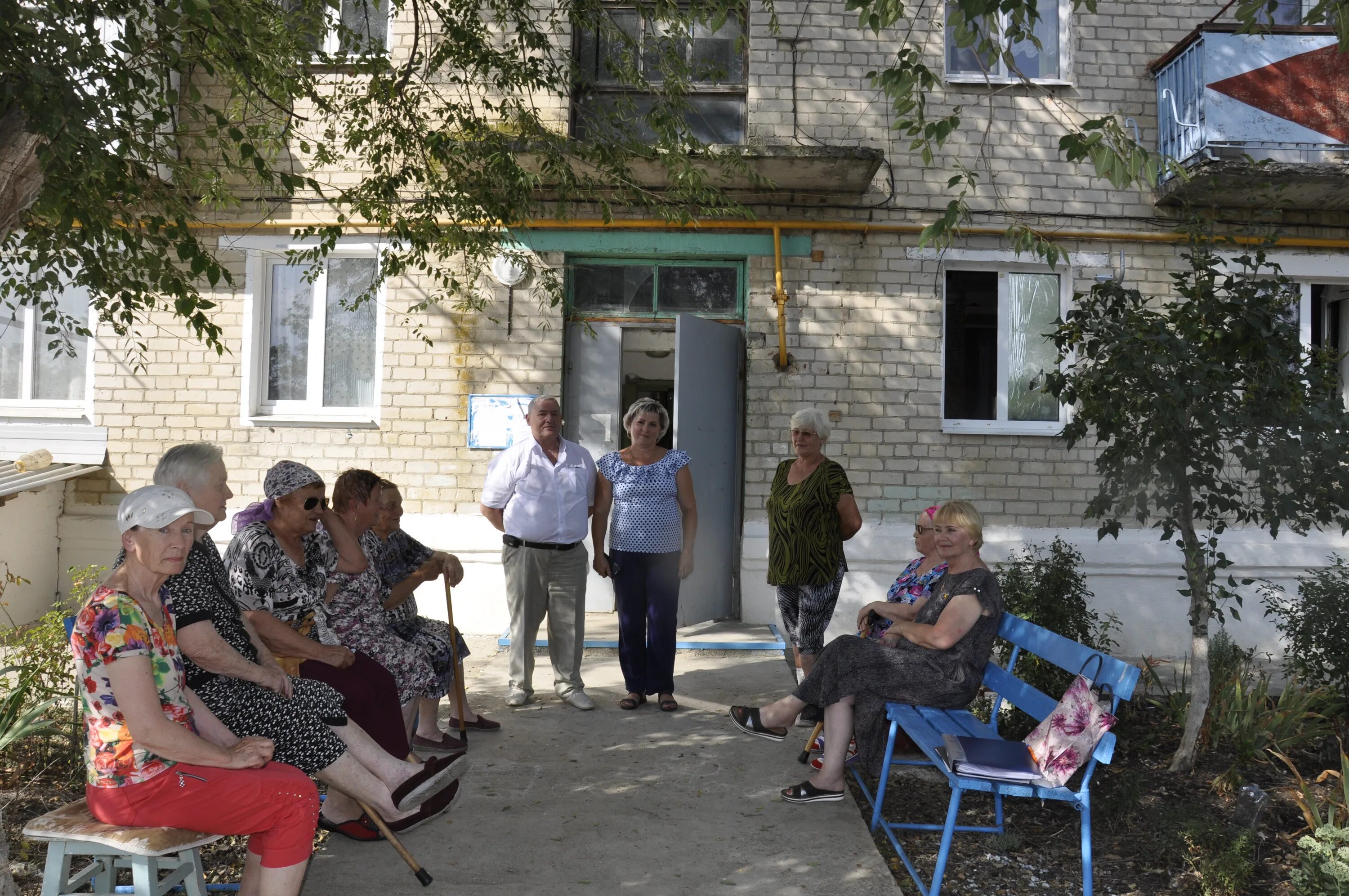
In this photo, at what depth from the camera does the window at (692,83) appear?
8.16 meters

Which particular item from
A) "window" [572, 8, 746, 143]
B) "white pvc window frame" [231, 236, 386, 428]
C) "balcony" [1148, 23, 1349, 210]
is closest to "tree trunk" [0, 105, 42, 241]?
"white pvc window frame" [231, 236, 386, 428]

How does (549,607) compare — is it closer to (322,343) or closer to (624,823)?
(624,823)

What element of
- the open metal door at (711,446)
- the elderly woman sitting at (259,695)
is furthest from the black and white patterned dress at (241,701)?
the open metal door at (711,446)

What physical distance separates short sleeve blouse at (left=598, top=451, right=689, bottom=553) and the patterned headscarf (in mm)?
2026

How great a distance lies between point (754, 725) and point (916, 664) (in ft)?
2.83

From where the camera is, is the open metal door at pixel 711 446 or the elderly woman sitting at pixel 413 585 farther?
the open metal door at pixel 711 446

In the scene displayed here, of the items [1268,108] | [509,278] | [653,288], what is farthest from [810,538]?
[1268,108]

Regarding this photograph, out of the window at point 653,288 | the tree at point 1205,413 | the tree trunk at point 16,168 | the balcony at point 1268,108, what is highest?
the balcony at point 1268,108

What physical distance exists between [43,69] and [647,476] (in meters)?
3.39

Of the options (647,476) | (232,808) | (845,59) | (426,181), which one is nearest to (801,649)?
(647,476)

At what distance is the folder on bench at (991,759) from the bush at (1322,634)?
2.34 m

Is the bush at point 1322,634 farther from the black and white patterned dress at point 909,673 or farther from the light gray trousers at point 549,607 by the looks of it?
the light gray trousers at point 549,607

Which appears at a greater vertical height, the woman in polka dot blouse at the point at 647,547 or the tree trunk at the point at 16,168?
the tree trunk at the point at 16,168

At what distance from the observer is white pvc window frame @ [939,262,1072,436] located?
805cm
